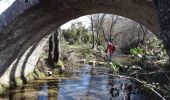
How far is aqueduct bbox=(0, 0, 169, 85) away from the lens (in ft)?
28.3

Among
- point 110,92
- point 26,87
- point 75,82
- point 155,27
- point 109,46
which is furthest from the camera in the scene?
point 75,82

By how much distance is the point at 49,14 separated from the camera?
988 centimetres

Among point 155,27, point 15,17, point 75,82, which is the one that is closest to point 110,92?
point 75,82

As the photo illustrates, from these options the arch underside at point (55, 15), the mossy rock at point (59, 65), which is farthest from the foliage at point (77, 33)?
the arch underside at point (55, 15)

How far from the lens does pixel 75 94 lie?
1245 cm

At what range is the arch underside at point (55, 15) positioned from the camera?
8.66 m

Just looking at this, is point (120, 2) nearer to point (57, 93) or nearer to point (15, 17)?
point (15, 17)

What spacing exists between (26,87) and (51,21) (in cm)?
384

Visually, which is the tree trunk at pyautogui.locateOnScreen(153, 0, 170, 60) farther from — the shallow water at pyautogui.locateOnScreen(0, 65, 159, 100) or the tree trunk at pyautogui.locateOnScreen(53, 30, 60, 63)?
the tree trunk at pyautogui.locateOnScreen(53, 30, 60, 63)

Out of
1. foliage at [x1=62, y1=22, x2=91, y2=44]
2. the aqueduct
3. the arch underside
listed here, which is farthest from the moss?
foliage at [x1=62, y1=22, x2=91, y2=44]

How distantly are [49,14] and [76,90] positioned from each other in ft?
14.1

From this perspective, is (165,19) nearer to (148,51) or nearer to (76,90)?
(148,51)

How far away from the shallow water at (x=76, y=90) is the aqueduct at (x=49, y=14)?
1881mm

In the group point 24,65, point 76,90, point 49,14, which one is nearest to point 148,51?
point 49,14
